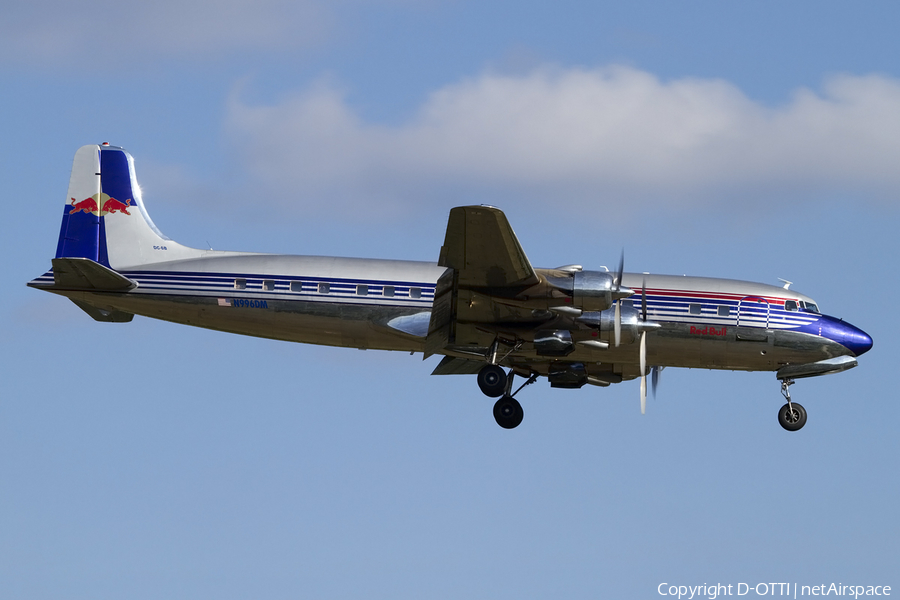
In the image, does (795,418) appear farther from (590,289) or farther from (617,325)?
(590,289)

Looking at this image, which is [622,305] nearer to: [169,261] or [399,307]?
[399,307]

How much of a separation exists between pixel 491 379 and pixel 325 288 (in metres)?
5.49

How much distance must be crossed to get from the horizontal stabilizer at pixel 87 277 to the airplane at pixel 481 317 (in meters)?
0.04

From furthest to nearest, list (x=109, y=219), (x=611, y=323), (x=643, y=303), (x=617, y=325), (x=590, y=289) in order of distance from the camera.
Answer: (x=109, y=219) → (x=643, y=303) → (x=611, y=323) → (x=617, y=325) → (x=590, y=289)

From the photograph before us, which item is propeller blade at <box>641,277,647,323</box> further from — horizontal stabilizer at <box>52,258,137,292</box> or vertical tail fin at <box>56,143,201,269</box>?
horizontal stabilizer at <box>52,258,137,292</box>

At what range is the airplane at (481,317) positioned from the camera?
31.0 m

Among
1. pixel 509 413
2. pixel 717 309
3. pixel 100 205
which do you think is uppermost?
pixel 100 205

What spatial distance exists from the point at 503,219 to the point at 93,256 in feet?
49.0

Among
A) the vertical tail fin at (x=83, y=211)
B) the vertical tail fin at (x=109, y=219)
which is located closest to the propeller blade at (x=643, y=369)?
the vertical tail fin at (x=109, y=219)

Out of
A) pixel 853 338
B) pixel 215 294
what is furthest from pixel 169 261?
pixel 853 338

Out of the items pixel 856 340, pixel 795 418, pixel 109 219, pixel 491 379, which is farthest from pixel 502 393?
pixel 109 219

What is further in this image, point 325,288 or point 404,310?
point 325,288

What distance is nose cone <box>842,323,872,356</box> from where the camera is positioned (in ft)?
107

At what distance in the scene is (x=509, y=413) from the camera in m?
32.7
